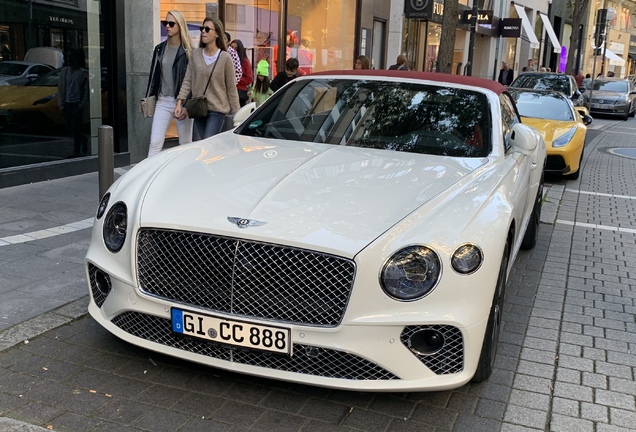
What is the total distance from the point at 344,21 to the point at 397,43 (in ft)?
10.2

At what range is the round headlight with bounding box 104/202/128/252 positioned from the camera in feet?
11.0

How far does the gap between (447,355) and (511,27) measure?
1122 inches

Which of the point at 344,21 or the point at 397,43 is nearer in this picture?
the point at 344,21

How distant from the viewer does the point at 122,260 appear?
3289 millimetres

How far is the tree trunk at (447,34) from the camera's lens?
1241cm

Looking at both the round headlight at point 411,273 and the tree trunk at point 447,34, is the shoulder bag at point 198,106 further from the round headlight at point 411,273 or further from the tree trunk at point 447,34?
the tree trunk at point 447,34

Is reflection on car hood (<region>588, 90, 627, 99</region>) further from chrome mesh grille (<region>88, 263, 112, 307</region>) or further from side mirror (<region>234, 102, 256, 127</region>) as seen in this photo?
chrome mesh grille (<region>88, 263, 112, 307</region>)

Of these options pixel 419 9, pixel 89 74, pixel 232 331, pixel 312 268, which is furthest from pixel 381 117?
pixel 419 9

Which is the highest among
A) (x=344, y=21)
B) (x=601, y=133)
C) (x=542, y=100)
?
(x=344, y=21)

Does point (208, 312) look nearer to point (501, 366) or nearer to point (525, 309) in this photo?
point (501, 366)

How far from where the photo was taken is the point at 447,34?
496 inches

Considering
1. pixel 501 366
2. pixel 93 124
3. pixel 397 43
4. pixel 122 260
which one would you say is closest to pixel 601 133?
pixel 397 43

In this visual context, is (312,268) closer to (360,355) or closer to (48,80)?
(360,355)

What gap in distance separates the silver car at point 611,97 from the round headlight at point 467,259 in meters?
25.9
